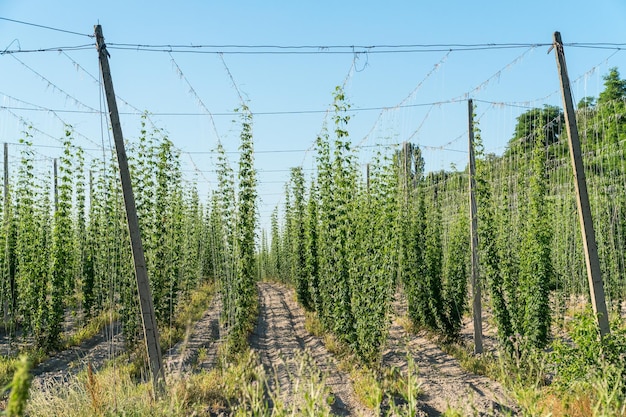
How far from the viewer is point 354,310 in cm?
877

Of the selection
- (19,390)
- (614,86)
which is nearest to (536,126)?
(19,390)

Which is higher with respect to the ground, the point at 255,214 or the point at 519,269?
the point at 255,214

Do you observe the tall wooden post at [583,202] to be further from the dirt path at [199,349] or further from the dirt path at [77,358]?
the dirt path at [77,358]

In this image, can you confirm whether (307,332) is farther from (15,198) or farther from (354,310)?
(15,198)

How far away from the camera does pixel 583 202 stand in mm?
6672

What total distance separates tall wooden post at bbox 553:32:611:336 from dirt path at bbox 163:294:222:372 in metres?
5.06

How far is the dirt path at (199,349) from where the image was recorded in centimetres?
861

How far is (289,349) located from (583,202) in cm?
645

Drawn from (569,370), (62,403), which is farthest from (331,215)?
(62,403)

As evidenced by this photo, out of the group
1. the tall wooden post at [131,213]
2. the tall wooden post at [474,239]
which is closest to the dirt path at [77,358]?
the tall wooden post at [131,213]

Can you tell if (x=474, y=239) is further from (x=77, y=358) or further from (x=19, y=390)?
(x=19, y=390)

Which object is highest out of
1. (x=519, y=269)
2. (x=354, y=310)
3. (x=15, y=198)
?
(x=15, y=198)

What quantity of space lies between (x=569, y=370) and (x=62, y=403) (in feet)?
17.0

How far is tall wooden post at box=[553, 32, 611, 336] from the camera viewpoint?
6426mm
